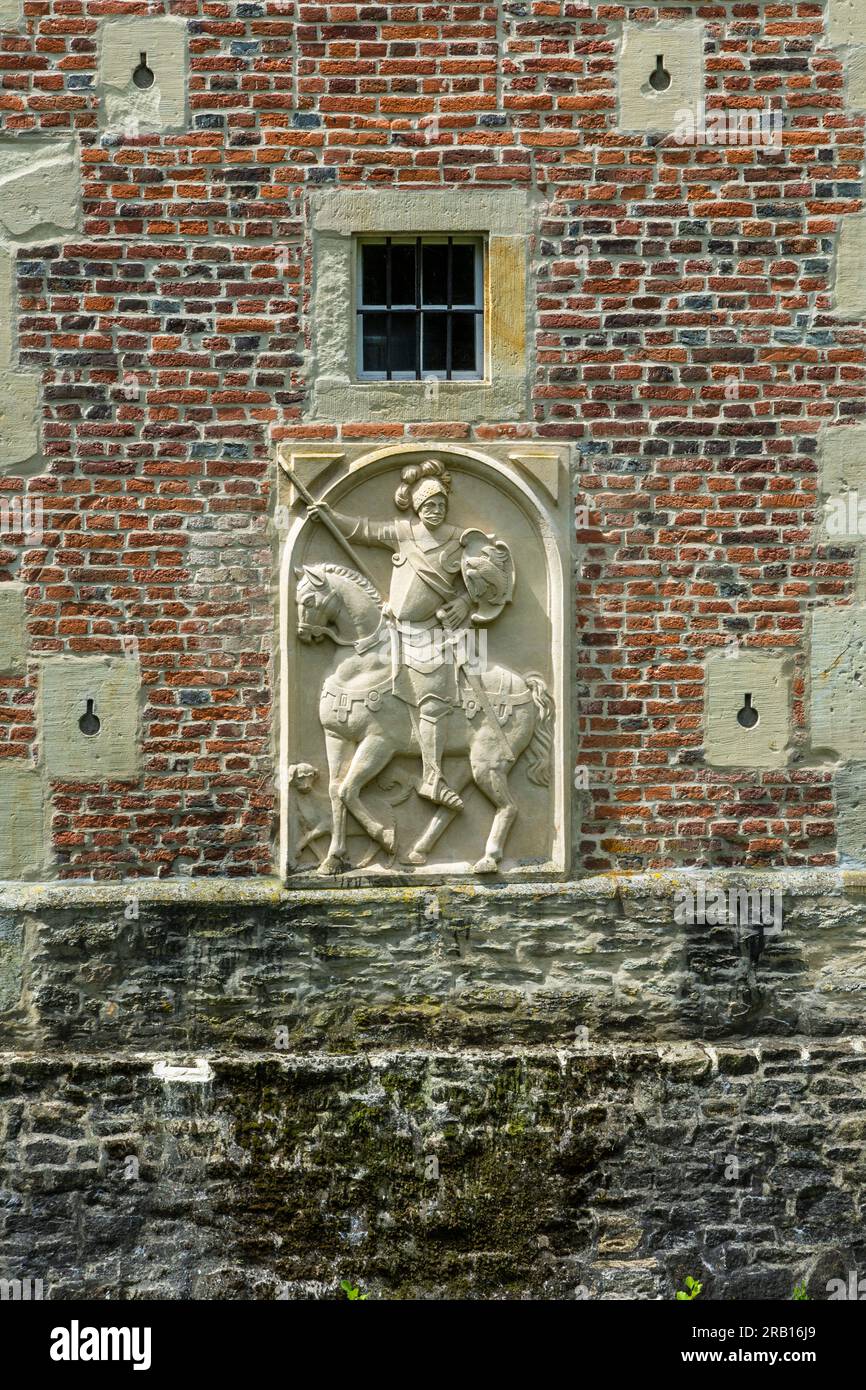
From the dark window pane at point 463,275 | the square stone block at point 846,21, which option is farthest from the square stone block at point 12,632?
the square stone block at point 846,21

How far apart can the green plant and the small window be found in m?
3.86

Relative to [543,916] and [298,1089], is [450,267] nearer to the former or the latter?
[543,916]

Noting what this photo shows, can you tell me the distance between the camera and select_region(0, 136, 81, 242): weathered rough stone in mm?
7738

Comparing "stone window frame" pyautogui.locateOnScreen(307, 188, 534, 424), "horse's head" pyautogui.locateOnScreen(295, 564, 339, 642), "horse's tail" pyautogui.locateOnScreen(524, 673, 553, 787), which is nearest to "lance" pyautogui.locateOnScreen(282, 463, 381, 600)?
"horse's head" pyautogui.locateOnScreen(295, 564, 339, 642)

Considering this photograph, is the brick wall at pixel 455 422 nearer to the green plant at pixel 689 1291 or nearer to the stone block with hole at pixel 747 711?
the stone block with hole at pixel 747 711

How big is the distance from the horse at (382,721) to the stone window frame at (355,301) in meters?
0.74

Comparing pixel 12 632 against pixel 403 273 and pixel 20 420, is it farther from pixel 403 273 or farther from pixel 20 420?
pixel 403 273

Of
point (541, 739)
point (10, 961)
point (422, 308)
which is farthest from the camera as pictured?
point (422, 308)

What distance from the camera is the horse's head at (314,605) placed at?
303 inches

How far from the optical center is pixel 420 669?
7.74m

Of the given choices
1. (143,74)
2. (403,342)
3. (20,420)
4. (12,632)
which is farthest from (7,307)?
(403,342)

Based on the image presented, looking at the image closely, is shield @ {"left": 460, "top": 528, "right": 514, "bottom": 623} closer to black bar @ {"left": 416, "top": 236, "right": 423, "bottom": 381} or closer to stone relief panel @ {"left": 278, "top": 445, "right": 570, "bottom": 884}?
stone relief panel @ {"left": 278, "top": 445, "right": 570, "bottom": 884}

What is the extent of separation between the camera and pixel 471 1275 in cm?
740

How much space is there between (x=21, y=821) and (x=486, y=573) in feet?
7.25
